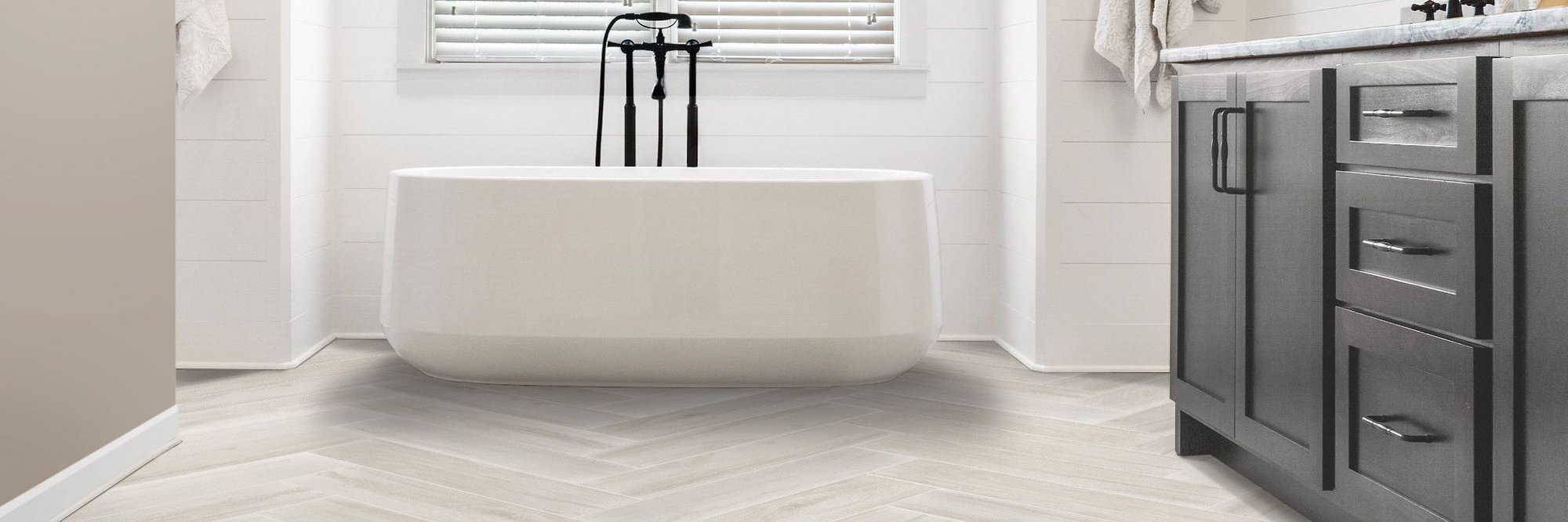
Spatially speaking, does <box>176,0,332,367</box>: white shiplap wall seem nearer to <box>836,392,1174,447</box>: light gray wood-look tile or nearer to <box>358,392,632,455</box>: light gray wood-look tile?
<box>358,392,632,455</box>: light gray wood-look tile

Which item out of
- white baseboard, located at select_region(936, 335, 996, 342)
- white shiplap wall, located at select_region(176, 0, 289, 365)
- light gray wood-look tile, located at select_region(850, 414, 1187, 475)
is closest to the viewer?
light gray wood-look tile, located at select_region(850, 414, 1187, 475)

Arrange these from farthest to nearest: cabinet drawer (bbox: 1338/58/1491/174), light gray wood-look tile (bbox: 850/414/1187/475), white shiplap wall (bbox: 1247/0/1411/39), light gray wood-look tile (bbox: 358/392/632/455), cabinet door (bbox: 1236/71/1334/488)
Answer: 1. white shiplap wall (bbox: 1247/0/1411/39)
2. light gray wood-look tile (bbox: 358/392/632/455)
3. light gray wood-look tile (bbox: 850/414/1187/475)
4. cabinet door (bbox: 1236/71/1334/488)
5. cabinet drawer (bbox: 1338/58/1491/174)

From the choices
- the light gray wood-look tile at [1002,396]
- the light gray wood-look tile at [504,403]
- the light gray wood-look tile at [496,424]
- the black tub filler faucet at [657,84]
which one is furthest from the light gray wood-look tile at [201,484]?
the black tub filler faucet at [657,84]

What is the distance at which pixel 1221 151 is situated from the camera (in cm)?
217

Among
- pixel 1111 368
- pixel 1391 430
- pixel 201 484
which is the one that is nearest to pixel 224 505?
pixel 201 484

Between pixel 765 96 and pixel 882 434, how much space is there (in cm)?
152

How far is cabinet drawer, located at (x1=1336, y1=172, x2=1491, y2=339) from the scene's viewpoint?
4.98 feet

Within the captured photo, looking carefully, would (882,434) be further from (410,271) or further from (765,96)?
(765,96)

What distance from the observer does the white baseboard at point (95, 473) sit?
193 cm

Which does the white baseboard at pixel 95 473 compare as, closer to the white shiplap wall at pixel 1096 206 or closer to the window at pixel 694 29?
the window at pixel 694 29

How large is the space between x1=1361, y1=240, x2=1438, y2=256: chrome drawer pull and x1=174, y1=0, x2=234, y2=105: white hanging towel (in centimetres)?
270

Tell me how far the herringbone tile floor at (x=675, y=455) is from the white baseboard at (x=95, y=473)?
3 centimetres

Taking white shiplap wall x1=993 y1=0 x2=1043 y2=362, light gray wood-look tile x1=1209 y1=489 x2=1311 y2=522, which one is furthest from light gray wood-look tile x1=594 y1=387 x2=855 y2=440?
light gray wood-look tile x1=1209 y1=489 x2=1311 y2=522

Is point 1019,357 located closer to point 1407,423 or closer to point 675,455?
point 675,455
